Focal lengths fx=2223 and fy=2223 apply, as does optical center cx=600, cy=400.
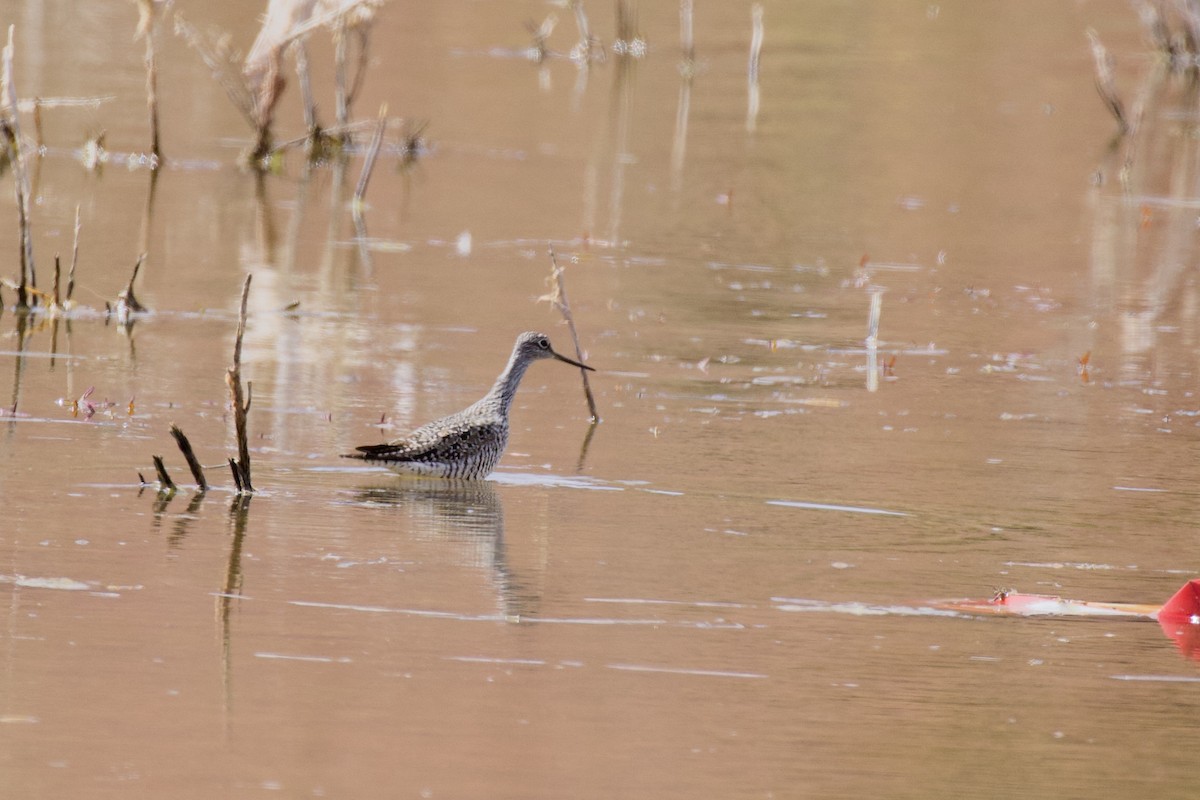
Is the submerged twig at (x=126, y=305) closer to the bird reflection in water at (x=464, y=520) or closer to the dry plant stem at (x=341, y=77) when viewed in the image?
the bird reflection in water at (x=464, y=520)

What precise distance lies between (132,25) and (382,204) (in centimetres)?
1742

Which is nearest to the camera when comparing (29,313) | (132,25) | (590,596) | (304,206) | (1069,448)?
(590,596)

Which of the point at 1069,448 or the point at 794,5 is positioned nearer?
the point at 1069,448

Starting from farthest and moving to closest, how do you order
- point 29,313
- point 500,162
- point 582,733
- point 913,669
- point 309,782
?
point 500,162 < point 29,313 < point 913,669 < point 582,733 < point 309,782

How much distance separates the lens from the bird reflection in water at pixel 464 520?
834cm

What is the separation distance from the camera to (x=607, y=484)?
33.9ft

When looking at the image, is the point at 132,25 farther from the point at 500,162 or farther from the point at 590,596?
the point at 590,596

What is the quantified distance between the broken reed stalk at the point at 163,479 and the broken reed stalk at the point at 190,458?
105 millimetres

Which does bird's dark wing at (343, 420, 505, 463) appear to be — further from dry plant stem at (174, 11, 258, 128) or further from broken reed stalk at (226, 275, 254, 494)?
dry plant stem at (174, 11, 258, 128)

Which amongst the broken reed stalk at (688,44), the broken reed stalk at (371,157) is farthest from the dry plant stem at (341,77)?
the broken reed stalk at (688,44)

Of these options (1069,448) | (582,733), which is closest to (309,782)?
(582,733)

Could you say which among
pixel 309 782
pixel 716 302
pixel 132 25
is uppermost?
pixel 132 25

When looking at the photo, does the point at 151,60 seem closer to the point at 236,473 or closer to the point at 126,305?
the point at 126,305

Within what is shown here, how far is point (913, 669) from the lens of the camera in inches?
300
